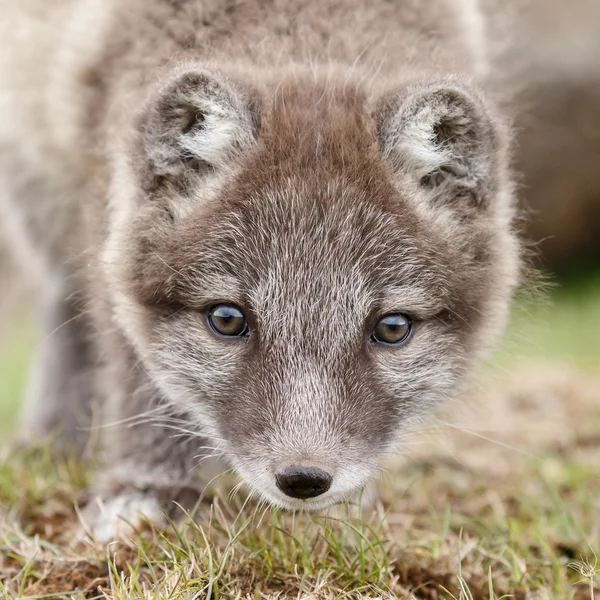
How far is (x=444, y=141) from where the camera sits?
365 cm

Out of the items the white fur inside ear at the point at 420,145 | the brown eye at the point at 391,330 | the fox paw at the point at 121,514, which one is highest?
the white fur inside ear at the point at 420,145

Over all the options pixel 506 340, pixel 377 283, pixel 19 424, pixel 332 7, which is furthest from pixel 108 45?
pixel 19 424

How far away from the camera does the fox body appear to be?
3.44 meters

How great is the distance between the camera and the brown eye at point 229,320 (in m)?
3.55

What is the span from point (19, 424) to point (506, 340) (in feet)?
12.1

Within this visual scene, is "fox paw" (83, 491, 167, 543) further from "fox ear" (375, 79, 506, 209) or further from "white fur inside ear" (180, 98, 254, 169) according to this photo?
"fox ear" (375, 79, 506, 209)

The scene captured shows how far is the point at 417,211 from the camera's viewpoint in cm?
364

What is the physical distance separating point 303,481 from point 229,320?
0.74 meters

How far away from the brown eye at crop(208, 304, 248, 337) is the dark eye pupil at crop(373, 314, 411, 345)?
52cm

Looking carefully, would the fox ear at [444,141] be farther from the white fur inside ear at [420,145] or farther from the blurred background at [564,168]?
the blurred background at [564,168]

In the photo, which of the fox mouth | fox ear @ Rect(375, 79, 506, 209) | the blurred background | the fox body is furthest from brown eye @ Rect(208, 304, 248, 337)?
the blurred background

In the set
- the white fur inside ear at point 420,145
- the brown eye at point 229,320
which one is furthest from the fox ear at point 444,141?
the brown eye at point 229,320

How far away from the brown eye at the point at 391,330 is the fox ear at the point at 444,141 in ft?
1.70

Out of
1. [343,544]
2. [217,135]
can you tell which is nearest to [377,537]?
[343,544]
